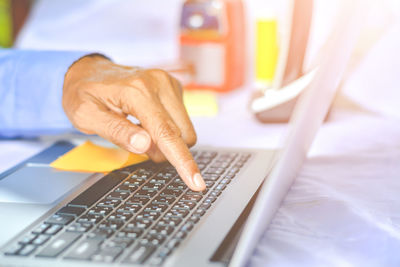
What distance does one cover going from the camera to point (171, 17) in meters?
1.61

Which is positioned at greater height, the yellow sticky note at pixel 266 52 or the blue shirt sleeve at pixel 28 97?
the yellow sticky note at pixel 266 52

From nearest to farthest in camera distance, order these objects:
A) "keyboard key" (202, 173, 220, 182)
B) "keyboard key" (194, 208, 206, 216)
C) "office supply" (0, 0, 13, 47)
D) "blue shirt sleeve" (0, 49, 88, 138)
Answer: "keyboard key" (194, 208, 206, 216)
"keyboard key" (202, 173, 220, 182)
"blue shirt sleeve" (0, 49, 88, 138)
"office supply" (0, 0, 13, 47)

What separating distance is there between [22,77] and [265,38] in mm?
542

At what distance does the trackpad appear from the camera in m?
0.62

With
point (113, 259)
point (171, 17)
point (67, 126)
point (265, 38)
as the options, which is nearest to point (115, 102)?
point (67, 126)

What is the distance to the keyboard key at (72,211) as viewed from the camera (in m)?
0.55

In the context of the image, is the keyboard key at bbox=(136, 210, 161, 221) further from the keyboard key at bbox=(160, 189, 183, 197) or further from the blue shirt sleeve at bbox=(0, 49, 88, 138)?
the blue shirt sleeve at bbox=(0, 49, 88, 138)

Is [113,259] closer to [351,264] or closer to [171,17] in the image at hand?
[351,264]

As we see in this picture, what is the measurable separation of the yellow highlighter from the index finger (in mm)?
532

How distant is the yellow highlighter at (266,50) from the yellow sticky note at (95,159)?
0.52 m

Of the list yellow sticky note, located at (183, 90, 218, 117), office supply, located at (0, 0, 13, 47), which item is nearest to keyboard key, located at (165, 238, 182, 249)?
yellow sticky note, located at (183, 90, 218, 117)

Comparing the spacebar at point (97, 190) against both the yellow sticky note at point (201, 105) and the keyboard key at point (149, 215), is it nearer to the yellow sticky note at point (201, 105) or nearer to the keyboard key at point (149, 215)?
the keyboard key at point (149, 215)

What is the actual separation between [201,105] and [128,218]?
60cm

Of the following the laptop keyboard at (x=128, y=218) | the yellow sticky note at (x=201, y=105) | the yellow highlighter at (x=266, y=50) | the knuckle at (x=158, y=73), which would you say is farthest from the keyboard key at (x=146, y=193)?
the yellow highlighter at (x=266, y=50)
